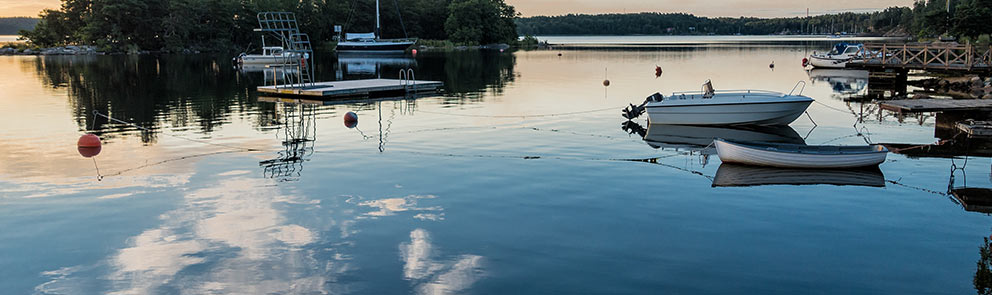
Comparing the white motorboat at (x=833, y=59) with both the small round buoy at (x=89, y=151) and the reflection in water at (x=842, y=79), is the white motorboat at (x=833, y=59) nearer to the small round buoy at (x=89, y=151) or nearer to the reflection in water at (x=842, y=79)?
the reflection in water at (x=842, y=79)

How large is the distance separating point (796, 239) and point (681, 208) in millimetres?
2690

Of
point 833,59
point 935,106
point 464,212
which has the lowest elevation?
point 464,212

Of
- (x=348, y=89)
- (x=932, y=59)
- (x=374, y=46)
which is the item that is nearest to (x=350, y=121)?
(x=348, y=89)

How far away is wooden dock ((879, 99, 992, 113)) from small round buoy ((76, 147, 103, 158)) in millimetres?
28423

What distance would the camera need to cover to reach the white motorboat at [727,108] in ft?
88.8

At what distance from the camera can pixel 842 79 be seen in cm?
5378

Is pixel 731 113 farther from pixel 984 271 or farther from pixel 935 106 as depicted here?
pixel 984 271

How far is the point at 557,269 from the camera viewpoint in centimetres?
1116

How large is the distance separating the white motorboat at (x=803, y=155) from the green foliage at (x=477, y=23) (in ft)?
414

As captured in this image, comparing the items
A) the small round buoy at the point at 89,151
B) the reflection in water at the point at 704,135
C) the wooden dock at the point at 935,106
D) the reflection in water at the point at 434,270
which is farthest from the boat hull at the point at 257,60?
the reflection in water at the point at 434,270

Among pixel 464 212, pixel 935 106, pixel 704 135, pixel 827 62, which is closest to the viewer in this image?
pixel 464 212

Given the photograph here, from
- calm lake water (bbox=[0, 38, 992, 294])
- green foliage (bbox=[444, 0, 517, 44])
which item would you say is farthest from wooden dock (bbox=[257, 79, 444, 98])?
green foliage (bbox=[444, 0, 517, 44])

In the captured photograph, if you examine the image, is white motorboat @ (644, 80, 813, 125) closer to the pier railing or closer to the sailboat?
the pier railing

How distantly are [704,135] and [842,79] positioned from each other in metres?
33.3
